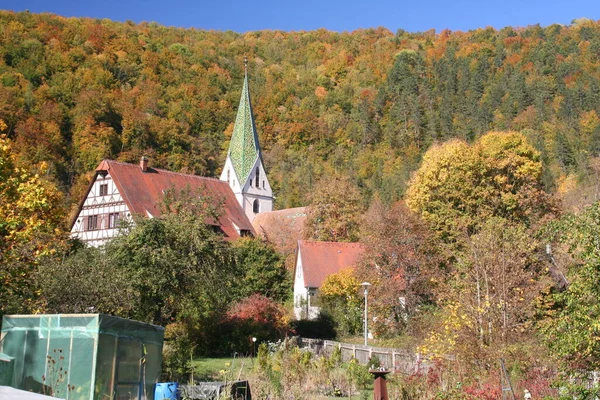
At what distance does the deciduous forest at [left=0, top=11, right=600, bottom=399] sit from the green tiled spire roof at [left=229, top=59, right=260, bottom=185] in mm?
7631

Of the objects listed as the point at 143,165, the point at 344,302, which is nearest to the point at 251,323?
the point at 344,302

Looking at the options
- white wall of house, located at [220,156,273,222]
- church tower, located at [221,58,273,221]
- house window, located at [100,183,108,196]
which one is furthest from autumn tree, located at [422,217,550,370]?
church tower, located at [221,58,273,221]

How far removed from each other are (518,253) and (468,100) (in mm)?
77537

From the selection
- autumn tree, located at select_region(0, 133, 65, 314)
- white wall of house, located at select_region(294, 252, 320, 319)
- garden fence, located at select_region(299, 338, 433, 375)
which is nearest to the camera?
autumn tree, located at select_region(0, 133, 65, 314)

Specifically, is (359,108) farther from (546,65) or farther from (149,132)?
(149,132)

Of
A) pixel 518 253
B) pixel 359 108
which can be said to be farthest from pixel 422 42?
pixel 518 253

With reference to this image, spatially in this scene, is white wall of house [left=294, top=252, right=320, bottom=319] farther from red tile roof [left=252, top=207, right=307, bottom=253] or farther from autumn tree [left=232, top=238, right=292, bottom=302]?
red tile roof [left=252, top=207, right=307, bottom=253]

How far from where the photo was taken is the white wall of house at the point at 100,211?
49.5 metres

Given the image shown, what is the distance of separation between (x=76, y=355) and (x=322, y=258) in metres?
32.2

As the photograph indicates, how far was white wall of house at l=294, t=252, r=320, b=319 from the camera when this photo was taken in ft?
132

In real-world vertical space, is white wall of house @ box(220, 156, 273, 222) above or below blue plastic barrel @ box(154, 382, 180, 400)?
above

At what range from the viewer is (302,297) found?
137 ft

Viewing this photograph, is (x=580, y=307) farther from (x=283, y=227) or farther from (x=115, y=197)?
(x=283, y=227)

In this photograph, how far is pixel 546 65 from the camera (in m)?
102
